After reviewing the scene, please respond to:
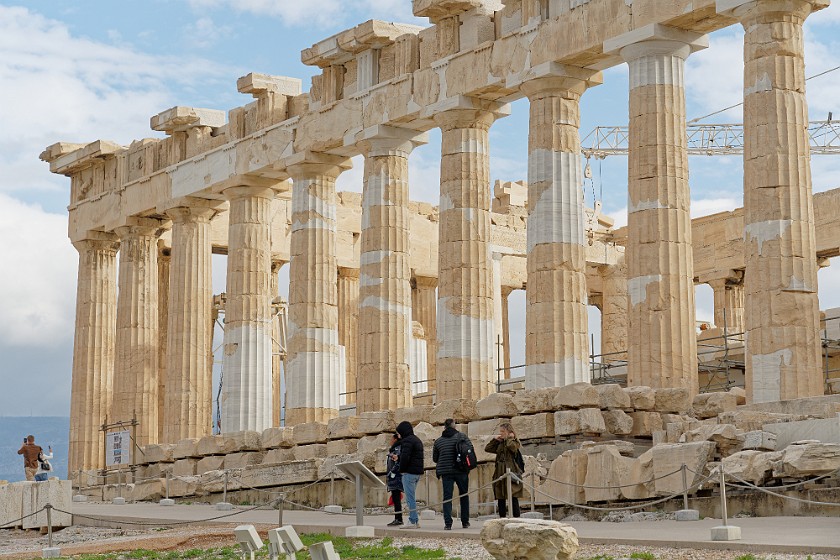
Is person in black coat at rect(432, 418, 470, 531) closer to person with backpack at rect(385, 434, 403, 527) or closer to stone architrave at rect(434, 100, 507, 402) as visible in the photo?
person with backpack at rect(385, 434, 403, 527)

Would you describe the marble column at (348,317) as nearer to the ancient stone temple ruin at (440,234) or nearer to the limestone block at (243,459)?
the ancient stone temple ruin at (440,234)

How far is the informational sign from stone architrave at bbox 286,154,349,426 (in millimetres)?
6660

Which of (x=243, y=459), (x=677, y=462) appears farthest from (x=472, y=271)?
(x=677, y=462)

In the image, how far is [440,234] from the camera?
36.1 meters

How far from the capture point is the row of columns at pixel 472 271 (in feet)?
95.0

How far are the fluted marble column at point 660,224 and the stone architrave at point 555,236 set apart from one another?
184 cm

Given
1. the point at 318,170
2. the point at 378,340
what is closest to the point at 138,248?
the point at 318,170

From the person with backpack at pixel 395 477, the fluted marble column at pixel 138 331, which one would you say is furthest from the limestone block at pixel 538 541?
the fluted marble column at pixel 138 331

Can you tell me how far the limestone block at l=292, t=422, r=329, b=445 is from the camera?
37.3 m

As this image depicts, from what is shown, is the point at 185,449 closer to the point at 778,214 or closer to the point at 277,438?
the point at 277,438

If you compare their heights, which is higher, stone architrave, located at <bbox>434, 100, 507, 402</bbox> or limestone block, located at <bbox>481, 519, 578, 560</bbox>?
stone architrave, located at <bbox>434, 100, 507, 402</bbox>

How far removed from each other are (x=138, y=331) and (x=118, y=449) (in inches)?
157

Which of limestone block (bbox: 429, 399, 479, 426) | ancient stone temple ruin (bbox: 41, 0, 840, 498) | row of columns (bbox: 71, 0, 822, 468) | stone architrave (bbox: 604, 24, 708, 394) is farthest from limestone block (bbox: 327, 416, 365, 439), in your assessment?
stone architrave (bbox: 604, 24, 708, 394)

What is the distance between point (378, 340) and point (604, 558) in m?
20.3
